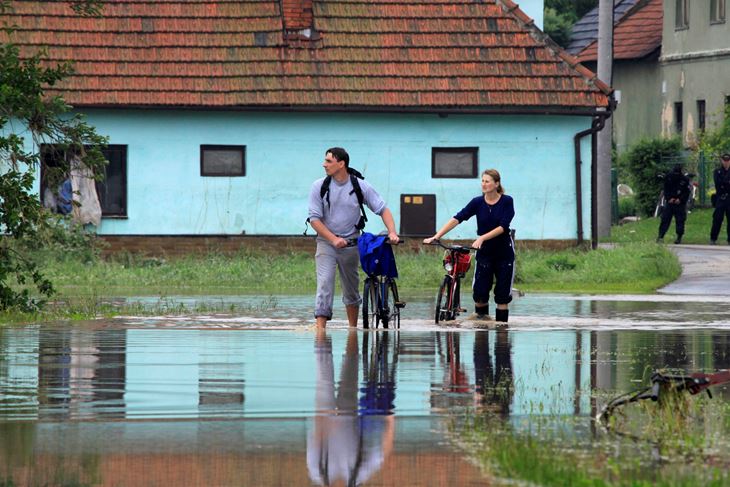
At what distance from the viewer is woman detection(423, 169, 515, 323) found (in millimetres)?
19219

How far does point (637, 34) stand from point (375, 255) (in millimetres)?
49130

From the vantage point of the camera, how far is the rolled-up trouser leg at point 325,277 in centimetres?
1753

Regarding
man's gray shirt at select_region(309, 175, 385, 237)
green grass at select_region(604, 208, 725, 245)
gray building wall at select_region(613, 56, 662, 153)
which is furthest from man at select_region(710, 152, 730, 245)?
gray building wall at select_region(613, 56, 662, 153)

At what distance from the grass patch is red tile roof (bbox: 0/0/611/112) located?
219 inches

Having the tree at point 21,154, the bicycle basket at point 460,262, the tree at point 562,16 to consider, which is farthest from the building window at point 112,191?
the tree at point 562,16

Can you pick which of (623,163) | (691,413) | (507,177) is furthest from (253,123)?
(691,413)

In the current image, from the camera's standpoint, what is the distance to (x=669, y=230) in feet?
145

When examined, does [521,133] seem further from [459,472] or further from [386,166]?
[459,472]

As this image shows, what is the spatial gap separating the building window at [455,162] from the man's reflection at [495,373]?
727 inches

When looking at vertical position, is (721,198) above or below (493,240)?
above

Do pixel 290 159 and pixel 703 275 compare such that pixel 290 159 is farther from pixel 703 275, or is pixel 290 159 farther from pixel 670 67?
pixel 670 67

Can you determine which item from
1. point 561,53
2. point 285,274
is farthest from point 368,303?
point 561,53

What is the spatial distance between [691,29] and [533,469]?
50.9 metres

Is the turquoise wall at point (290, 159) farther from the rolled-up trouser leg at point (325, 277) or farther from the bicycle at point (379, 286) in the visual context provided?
the rolled-up trouser leg at point (325, 277)
